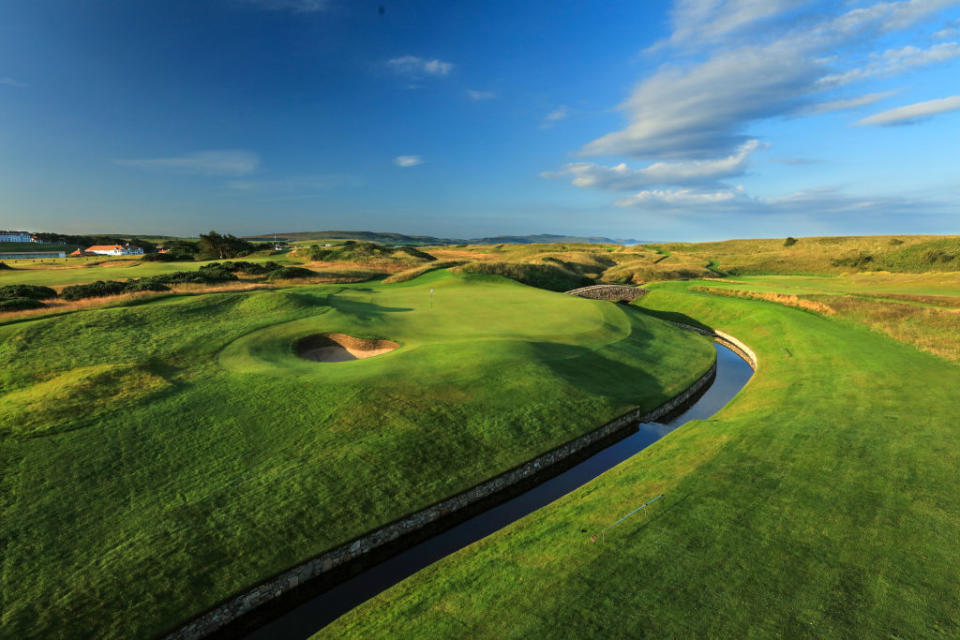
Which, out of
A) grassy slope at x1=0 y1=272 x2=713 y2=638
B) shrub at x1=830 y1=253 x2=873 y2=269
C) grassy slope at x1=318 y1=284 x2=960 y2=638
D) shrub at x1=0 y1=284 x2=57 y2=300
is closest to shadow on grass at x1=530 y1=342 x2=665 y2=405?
grassy slope at x1=0 y1=272 x2=713 y2=638

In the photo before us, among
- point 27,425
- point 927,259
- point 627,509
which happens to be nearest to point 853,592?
point 627,509

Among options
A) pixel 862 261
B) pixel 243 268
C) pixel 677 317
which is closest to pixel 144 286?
pixel 243 268

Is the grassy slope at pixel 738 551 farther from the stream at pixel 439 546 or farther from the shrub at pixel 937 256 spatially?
the shrub at pixel 937 256

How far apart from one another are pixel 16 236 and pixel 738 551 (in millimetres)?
266766

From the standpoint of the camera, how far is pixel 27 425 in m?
→ 14.5

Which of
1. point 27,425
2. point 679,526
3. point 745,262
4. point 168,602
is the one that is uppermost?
point 745,262

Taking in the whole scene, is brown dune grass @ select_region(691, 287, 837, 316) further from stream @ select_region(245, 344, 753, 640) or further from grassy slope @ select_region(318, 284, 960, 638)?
stream @ select_region(245, 344, 753, 640)

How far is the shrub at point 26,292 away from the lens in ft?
104

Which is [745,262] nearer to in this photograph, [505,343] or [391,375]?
[505,343]

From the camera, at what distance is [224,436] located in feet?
50.7

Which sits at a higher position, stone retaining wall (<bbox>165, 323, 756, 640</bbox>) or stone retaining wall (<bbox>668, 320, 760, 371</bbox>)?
stone retaining wall (<bbox>668, 320, 760, 371</bbox>)

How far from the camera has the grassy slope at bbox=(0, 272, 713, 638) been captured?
1030 cm

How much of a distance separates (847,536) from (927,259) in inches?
3908

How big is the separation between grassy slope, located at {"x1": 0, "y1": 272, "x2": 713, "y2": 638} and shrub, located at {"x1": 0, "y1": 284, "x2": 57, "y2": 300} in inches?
449
